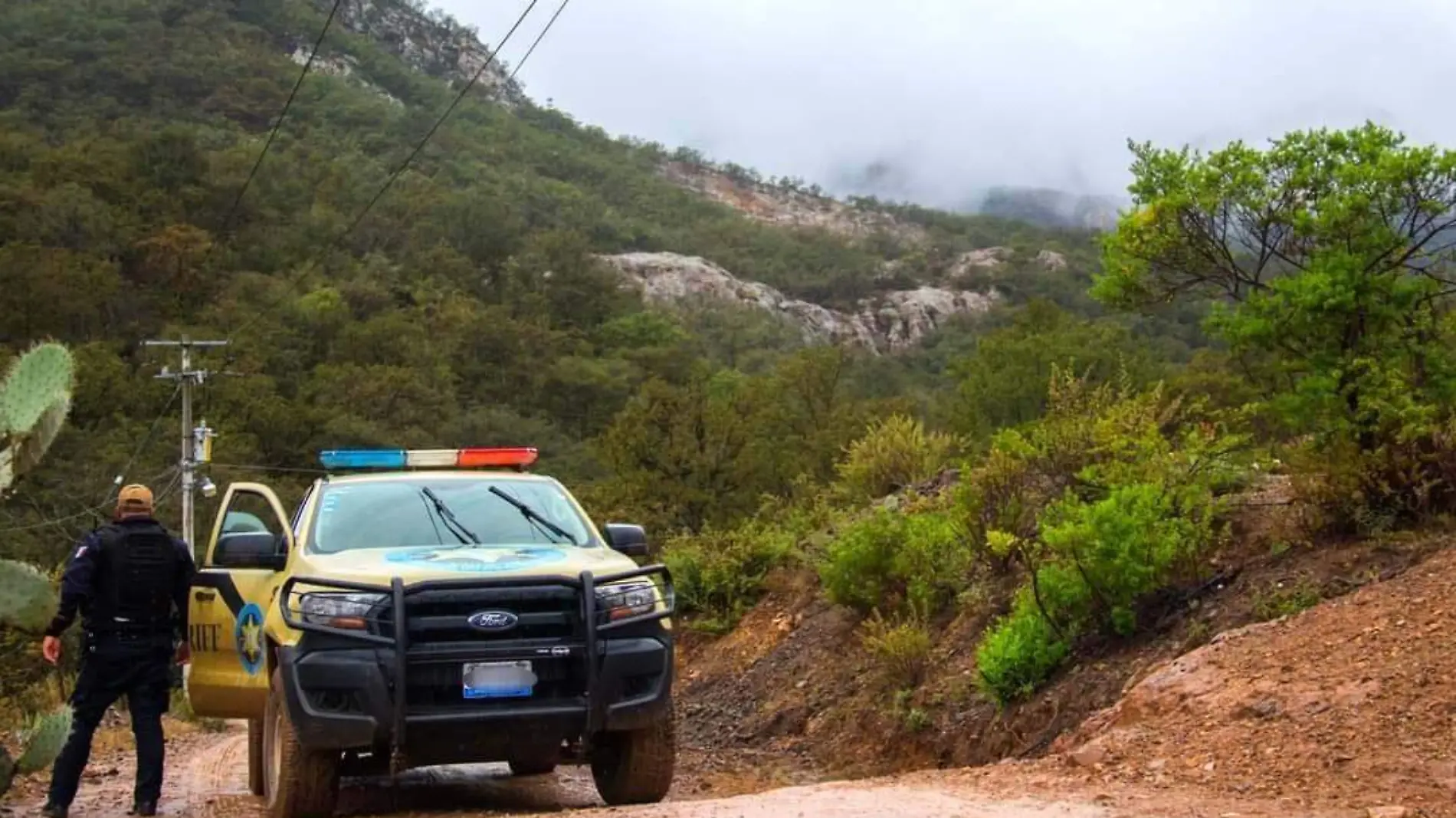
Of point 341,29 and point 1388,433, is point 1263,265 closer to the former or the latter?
point 1388,433

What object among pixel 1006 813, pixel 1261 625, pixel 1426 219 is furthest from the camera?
pixel 1426 219

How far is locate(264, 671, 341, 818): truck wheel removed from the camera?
6.76 metres

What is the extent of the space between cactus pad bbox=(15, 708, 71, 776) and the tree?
812 centimetres

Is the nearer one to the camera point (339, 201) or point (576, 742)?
point (576, 742)

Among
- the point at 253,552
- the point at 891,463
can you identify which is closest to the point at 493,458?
the point at 253,552

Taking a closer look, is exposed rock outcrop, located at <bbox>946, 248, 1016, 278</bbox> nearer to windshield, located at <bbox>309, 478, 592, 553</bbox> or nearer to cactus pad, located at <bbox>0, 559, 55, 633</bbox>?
windshield, located at <bbox>309, 478, 592, 553</bbox>

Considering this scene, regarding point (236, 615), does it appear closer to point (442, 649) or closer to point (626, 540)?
point (442, 649)

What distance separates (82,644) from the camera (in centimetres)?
781

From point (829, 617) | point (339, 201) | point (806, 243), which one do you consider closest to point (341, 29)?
point (806, 243)

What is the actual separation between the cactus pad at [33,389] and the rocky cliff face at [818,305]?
8663 cm

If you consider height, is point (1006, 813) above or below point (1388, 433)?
below

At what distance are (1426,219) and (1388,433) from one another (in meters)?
1.78

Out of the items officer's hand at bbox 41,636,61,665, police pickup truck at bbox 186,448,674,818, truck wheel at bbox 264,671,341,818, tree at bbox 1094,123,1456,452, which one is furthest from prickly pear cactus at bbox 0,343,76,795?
tree at bbox 1094,123,1456,452

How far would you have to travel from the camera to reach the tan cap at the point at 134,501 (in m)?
7.88
